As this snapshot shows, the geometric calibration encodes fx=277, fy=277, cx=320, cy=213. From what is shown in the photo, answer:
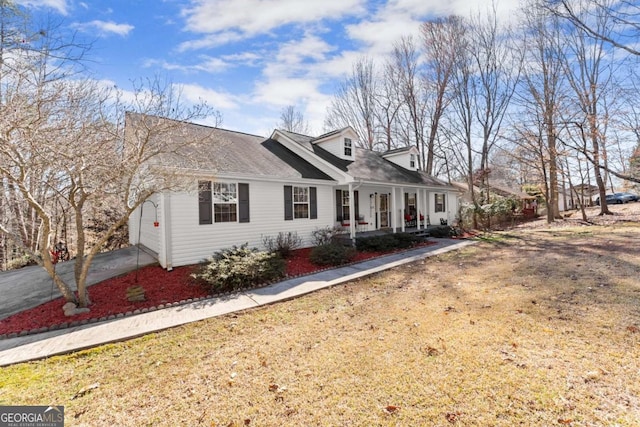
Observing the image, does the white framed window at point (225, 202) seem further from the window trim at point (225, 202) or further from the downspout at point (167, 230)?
the downspout at point (167, 230)

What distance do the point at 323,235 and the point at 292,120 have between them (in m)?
22.2

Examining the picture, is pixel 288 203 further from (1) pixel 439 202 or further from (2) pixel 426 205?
(1) pixel 439 202

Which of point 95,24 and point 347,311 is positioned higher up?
Answer: point 95,24

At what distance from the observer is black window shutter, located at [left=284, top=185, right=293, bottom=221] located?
422 inches

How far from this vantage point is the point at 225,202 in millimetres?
9180

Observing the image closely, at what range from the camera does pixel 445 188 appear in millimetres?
17422

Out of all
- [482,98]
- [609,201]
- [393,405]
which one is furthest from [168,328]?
[609,201]

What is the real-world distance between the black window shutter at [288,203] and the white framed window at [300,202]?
0.28 metres

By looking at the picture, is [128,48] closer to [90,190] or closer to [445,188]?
[90,190]

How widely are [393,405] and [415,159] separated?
58.1 ft

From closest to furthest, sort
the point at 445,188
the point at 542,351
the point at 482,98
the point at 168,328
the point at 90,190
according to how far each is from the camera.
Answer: the point at 542,351 < the point at 168,328 < the point at 90,190 < the point at 445,188 < the point at 482,98

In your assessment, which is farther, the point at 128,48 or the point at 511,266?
the point at 511,266

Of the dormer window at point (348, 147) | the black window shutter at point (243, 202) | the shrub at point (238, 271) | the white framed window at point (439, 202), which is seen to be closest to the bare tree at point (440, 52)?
the white framed window at point (439, 202)

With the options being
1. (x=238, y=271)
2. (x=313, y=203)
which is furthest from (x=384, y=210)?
(x=238, y=271)
